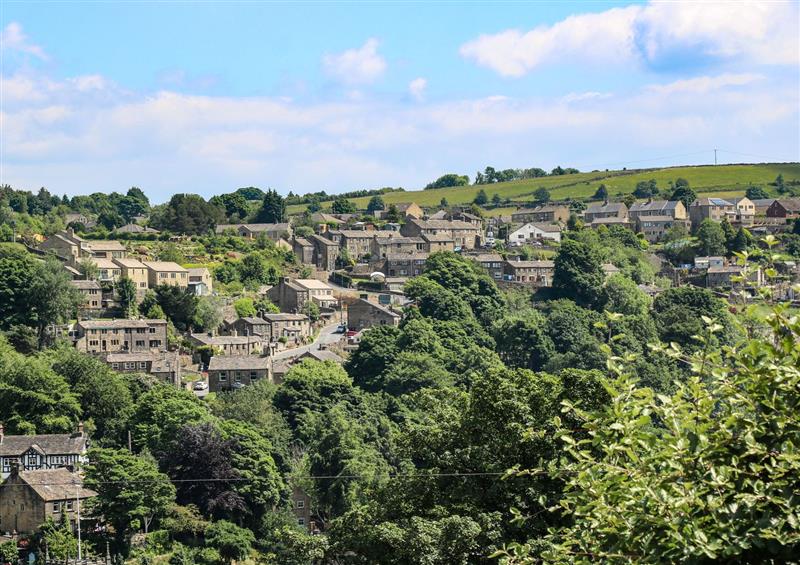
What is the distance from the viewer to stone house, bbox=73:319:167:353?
71.7 metres

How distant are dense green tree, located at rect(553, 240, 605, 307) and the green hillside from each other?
44088mm

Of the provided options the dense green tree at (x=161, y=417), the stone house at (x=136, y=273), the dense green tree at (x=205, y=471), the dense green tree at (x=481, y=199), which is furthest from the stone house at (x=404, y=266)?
the dense green tree at (x=205, y=471)

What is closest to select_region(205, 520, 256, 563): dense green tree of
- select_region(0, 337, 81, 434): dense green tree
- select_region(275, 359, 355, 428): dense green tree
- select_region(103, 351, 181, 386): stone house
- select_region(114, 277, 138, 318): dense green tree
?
select_region(0, 337, 81, 434): dense green tree

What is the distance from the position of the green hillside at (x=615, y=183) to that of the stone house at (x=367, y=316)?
175 feet

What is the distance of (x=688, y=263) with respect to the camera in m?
108

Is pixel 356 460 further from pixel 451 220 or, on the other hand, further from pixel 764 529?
pixel 451 220

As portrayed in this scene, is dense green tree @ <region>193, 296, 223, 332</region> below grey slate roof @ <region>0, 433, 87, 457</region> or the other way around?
the other way around

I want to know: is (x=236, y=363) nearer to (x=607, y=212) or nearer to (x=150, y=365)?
(x=150, y=365)

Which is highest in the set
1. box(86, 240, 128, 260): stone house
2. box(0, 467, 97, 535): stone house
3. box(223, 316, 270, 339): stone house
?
box(86, 240, 128, 260): stone house

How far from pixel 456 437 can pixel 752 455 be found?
54.2 feet

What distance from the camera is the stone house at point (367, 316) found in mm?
83750

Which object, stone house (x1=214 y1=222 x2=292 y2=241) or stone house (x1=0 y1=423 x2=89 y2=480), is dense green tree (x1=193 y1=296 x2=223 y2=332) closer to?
stone house (x1=0 y1=423 x2=89 y2=480)

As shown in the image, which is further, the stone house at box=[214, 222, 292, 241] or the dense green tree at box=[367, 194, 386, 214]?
the dense green tree at box=[367, 194, 386, 214]

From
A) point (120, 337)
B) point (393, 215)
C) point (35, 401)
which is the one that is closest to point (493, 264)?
point (393, 215)
